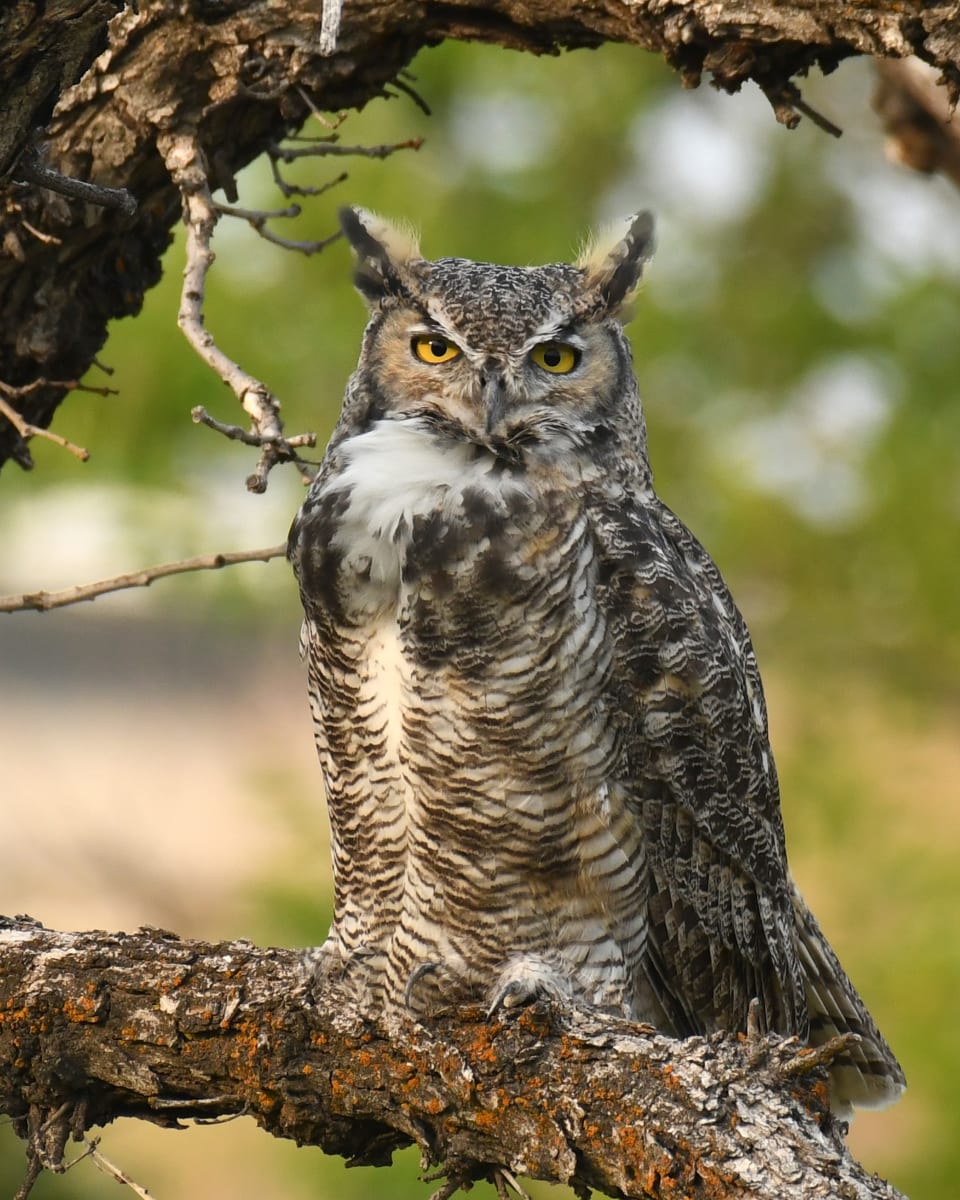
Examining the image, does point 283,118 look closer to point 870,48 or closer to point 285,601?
point 870,48

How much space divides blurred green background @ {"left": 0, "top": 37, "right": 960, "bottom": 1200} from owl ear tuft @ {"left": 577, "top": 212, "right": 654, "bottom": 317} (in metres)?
1.78

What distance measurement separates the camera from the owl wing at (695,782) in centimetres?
219

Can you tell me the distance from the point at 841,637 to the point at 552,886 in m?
3.10

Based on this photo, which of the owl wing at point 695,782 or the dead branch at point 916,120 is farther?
the dead branch at point 916,120

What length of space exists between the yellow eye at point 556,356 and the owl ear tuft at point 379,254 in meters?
0.26

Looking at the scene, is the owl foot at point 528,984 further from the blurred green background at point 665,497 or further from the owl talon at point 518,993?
the blurred green background at point 665,497

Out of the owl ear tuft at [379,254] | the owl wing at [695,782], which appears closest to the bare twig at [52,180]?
the owl ear tuft at [379,254]

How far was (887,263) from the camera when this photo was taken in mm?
5117

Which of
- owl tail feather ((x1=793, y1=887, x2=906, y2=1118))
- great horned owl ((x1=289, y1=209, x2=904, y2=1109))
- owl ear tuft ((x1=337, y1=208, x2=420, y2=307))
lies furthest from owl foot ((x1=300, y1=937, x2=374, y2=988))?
owl ear tuft ((x1=337, y1=208, x2=420, y2=307))

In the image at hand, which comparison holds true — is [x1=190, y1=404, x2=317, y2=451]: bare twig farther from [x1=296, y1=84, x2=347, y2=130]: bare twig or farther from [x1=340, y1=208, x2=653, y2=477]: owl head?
[x1=296, y1=84, x2=347, y2=130]: bare twig

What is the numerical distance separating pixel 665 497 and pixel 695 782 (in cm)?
273

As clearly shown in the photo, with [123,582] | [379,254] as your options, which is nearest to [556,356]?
[379,254]

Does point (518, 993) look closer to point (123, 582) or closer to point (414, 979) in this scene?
point (414, 979)

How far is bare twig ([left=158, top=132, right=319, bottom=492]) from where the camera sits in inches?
72.1
